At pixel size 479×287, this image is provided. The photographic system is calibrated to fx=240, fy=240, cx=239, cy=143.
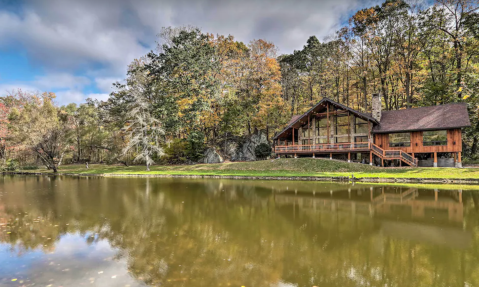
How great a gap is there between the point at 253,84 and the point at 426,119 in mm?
23541

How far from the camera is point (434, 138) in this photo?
79.5ft

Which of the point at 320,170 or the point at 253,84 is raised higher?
the point at 253,84

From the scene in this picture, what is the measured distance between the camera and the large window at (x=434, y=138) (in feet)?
78.2

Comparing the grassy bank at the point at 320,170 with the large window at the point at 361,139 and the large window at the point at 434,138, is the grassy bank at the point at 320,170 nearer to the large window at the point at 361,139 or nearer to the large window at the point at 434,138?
the large window at the point at 361,139

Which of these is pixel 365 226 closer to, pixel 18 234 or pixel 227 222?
pixel 227 222

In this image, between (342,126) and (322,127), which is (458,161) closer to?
(342,126)

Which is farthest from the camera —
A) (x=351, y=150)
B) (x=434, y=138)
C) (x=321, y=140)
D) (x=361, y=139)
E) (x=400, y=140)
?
(x=321, y=140)

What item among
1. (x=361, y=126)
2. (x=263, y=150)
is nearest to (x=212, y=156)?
(x=263, y=150)

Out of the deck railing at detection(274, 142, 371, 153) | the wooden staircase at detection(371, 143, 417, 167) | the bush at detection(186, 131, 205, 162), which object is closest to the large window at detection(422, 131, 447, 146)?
the wooden staircase at detection(371, 143, 417, 167)

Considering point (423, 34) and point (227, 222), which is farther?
point (423, 34)

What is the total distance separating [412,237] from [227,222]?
19.8ft

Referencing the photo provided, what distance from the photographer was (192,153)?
1453 inches

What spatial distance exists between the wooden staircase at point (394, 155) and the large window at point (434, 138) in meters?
2.10

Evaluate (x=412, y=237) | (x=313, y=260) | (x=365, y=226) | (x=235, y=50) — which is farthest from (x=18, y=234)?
(x=235, y=50)
